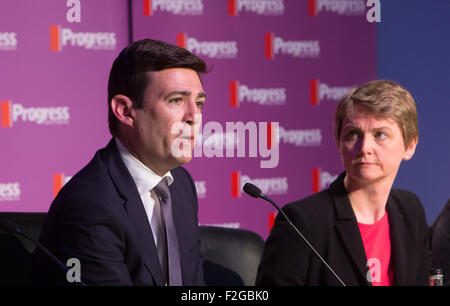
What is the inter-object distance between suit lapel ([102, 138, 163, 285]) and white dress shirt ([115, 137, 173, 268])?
5 centimetres

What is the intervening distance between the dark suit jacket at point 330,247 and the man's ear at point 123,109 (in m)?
0.55

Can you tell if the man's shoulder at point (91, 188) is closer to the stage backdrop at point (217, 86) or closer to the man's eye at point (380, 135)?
the man's eye at point (380, 135)

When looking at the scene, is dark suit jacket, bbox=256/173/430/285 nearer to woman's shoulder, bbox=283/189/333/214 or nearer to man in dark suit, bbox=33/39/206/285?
woman's shoulder, bbox=283/189/333/214

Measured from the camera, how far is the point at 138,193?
1.78 m

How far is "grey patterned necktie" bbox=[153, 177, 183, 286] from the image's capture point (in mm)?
1827

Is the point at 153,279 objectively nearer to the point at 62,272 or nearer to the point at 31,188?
the point at 62,272

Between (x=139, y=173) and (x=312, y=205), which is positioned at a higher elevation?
(x=139, y=173)

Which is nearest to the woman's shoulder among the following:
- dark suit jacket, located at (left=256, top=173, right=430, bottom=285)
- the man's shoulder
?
dark suit jacket, located at (left=256, top=173, right=430, bottom=285)

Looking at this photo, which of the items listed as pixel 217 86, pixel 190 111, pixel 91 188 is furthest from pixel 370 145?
pixel 217 86

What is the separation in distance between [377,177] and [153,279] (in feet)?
2.43

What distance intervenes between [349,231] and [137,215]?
66 cm

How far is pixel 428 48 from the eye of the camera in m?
4.38

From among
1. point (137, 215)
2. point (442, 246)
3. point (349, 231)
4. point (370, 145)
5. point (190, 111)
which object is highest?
point (190, 111)

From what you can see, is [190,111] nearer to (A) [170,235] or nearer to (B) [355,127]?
(A) [170,235]
